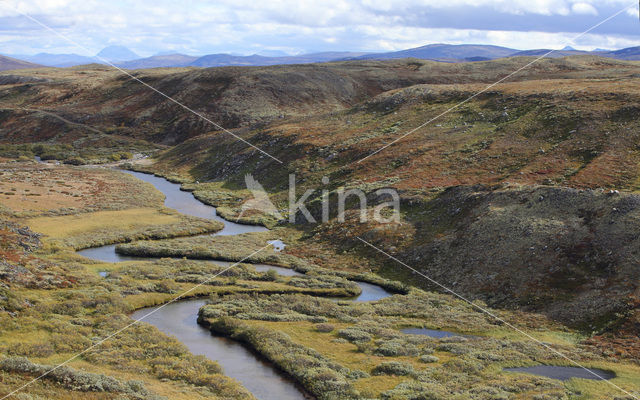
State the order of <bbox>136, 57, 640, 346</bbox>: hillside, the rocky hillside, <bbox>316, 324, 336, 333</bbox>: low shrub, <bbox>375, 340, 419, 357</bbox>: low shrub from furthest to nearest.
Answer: the rocky hillside → <bbox>136, 57, 640, 346</bbox>: hillside → <bbox>316, 324, 336, 333</bbox>: low shrub → <bbox>375, 340, 419, 357</bbox>: low shrub

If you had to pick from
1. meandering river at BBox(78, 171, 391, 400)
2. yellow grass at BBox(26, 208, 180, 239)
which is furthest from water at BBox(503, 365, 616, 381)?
yellow grass at BBox(26, 208, 180, 239)

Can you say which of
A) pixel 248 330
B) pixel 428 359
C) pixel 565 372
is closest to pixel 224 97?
pixel 248 330

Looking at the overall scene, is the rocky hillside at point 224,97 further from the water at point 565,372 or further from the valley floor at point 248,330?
the water at point 565,372

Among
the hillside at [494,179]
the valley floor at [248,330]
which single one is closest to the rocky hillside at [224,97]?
the hillside at [494,179]

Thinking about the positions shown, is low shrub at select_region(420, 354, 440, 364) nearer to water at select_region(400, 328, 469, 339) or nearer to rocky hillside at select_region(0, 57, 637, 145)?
water at select_region(400, 328, 469, 339)

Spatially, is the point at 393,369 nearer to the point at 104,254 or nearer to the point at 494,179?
the point at 104,254

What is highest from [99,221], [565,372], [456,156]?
[456,156]

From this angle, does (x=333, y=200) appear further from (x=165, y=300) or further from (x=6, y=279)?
(x=6, y=279)
